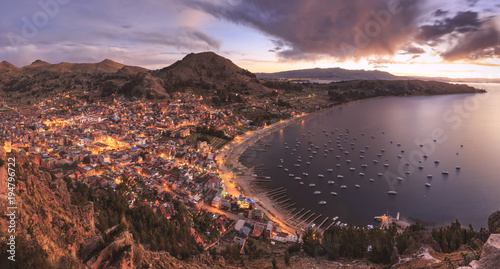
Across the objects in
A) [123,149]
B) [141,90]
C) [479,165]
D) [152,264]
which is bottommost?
[479,165]

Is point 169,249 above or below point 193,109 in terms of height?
below

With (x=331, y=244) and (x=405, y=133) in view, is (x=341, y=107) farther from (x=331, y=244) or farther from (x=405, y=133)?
(x=331, y=244)

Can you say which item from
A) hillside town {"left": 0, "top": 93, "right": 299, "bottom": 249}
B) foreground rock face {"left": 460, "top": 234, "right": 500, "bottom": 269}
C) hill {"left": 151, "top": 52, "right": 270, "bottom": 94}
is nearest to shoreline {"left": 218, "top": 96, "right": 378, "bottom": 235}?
hillside town {"left": 0, "top": 93, "right": 299, "bottom": 249}

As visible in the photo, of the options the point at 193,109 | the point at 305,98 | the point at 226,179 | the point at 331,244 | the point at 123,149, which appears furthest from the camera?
the point at 305,98

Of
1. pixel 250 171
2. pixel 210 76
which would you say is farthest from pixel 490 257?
pixel 210 76

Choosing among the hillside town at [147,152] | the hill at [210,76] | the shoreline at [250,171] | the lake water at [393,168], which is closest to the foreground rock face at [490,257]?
the hillside town at [147,152]

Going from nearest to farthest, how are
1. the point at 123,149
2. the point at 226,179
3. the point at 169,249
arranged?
1. the point at 169,249
2. the point at 226,179
3. the point at 123,149

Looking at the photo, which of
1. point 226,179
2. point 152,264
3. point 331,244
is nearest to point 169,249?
point 152,264
